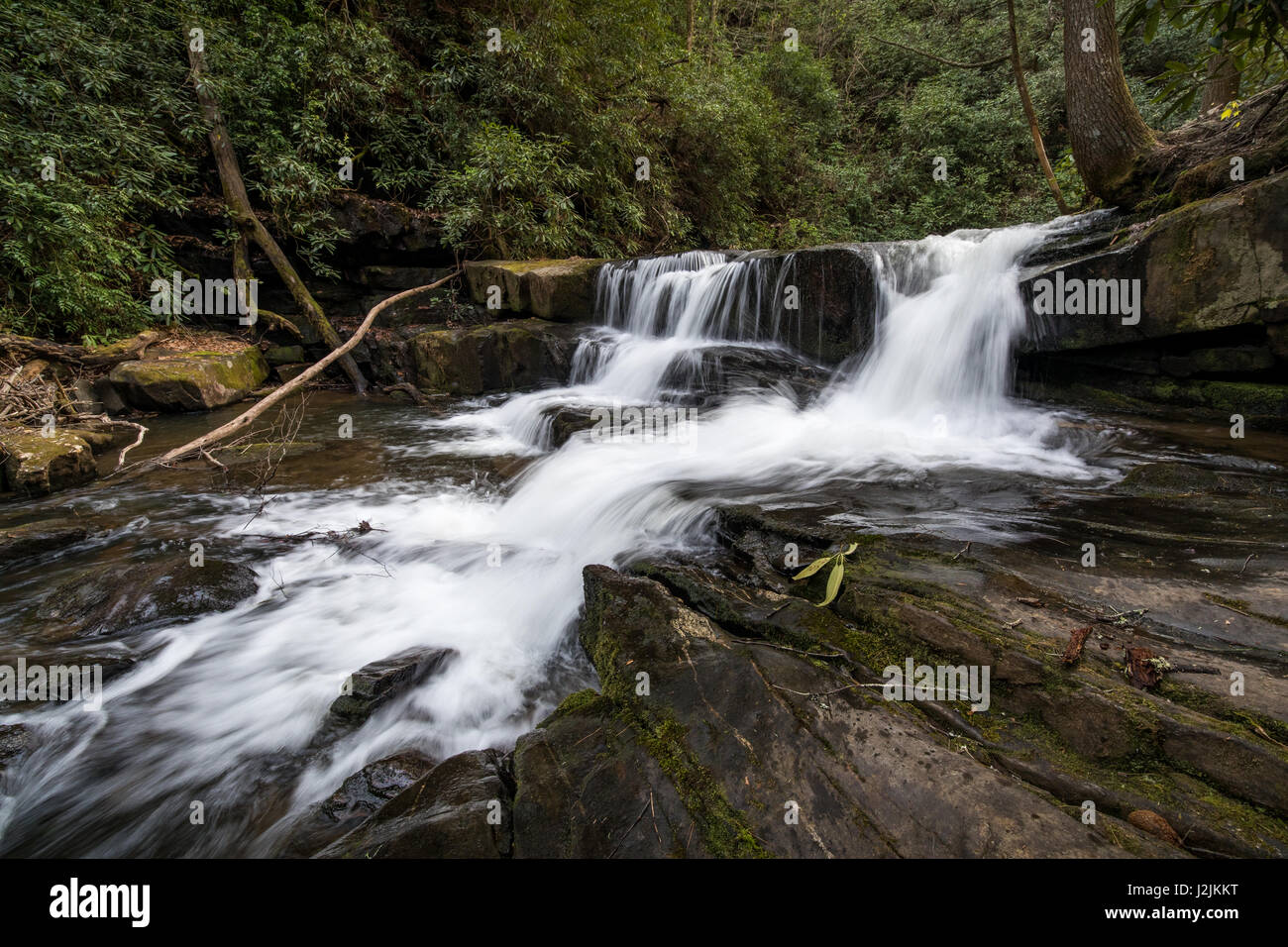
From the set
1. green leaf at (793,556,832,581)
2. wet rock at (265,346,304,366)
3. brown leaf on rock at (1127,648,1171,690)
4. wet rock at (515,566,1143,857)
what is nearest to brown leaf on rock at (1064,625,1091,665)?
brown leaf on rock at (1127,648,1171,690)

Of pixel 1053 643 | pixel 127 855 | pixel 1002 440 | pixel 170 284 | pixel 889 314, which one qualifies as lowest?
pixel 127 855

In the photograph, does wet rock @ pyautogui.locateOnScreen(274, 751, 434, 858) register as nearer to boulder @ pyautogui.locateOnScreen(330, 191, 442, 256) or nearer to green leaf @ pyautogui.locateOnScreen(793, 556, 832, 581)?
green leaf @ pyautogui.locateOnScreen(793, 556, 832, 581)

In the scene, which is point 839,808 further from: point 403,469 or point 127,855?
point 403,469

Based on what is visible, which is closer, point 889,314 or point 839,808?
point 839,808

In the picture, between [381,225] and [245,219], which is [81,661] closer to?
[245,219]

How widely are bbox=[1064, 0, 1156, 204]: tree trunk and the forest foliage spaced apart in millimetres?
675

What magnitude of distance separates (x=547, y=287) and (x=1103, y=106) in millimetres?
7787

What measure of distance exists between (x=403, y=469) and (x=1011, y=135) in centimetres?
1707

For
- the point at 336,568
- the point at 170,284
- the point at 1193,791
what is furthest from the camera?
the point at 170,284

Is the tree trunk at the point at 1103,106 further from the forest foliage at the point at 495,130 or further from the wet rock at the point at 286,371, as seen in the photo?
the wet rock at the point at 286,371

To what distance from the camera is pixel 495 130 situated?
10.3 meters

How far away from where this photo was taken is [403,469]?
635cm

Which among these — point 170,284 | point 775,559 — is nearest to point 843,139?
point 170,284

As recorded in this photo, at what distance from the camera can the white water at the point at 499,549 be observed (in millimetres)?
2656
